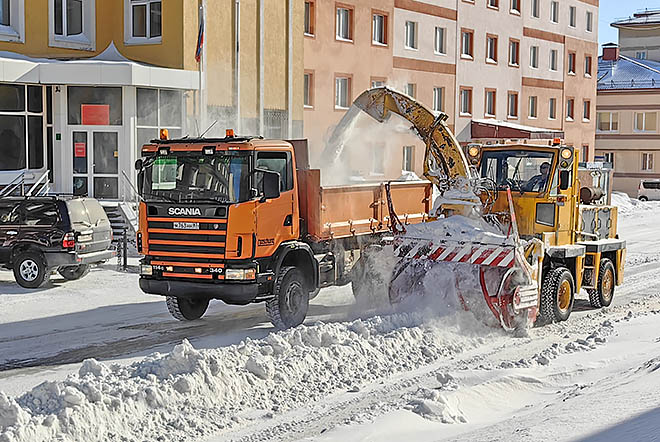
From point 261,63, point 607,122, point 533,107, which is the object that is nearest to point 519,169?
point 261,63

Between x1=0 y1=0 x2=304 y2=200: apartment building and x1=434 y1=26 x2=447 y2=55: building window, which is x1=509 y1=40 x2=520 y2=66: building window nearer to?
x1=434 y1=26 x2=447 y2=55: building window

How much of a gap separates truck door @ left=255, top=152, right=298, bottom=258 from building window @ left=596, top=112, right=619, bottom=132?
55.0 metres

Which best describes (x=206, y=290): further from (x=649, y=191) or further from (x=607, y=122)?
(x=607, y=122)

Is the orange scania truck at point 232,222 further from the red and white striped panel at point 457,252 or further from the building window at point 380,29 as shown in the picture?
the building window at point 380,29

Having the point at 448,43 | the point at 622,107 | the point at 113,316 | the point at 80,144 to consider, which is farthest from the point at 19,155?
the point at 622,107

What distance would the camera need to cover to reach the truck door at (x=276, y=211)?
41.3 ft

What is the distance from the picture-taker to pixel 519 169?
1465 cm

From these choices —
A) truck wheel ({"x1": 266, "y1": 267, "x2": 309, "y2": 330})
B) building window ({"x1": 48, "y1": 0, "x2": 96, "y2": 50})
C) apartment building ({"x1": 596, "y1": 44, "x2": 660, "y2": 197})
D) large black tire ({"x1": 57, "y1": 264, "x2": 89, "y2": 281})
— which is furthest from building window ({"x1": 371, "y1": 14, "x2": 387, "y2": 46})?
apartment building ({"x1": 596, "y1": 44, "x2": 660, "y2": 197})

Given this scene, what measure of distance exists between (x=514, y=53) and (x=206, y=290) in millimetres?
38170

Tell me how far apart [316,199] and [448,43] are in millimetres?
29618

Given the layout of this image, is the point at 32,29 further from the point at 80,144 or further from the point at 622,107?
the point at 622,107

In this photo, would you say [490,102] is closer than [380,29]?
No

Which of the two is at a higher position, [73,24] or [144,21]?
[144,21]

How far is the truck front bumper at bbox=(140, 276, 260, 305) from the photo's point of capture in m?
12.3
